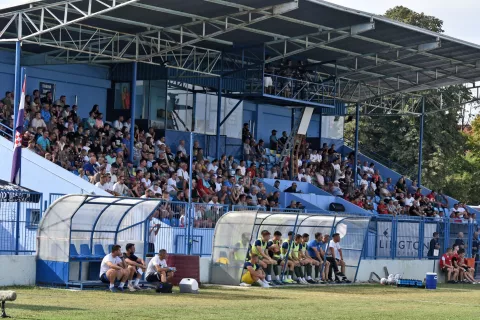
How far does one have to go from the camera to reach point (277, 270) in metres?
27.2

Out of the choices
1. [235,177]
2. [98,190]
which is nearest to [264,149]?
[235,177]

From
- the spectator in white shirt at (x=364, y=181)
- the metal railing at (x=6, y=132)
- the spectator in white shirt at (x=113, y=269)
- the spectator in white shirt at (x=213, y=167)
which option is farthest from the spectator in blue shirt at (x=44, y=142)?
the spectator in white shirt at (x=364, y=181)

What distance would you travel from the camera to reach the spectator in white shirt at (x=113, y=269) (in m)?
22.0

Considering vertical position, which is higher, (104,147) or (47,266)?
(104,147)

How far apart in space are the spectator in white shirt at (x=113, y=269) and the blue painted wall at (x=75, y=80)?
16.4 meters

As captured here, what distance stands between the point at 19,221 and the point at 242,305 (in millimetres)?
5906

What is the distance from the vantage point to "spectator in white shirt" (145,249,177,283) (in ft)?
75.9

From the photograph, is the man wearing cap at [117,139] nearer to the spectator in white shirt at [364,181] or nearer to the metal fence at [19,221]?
the metal fence at [19,221]

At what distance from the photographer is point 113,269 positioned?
72.3 ft

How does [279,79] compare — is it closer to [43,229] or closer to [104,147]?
[104,147]

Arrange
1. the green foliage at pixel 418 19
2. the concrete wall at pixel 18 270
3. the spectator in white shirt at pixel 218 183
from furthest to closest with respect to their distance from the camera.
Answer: the green foliage at pixel 418 19, the spectator in white shirt at pixel 218 183, the concrete wall at pixel 18 270

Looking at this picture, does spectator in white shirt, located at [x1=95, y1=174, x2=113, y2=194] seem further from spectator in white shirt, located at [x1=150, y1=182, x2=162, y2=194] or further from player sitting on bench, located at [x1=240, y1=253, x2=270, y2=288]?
player sitting on bench, located at [x1=240, y1=253, x2=270, y2=288]

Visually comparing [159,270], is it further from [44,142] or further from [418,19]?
[418,19]

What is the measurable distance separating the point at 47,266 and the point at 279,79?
20.5 m
